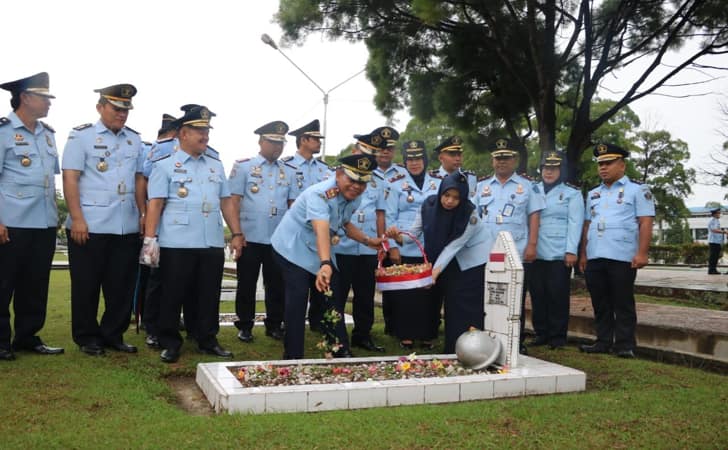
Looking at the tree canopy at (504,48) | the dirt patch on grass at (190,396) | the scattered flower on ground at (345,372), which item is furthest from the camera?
the tree canopy at (504,48)

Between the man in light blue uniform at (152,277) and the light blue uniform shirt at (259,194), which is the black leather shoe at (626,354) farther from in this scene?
the man in light blue uniform at (152,277)

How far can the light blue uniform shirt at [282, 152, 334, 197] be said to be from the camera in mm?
6371

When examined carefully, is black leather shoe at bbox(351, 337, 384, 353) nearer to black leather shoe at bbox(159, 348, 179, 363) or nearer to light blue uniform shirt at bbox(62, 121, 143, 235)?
black leather shoe at bbox(159, 348, 179, 363)

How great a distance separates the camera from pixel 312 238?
4852 millimetres

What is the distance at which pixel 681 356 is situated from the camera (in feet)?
18.0

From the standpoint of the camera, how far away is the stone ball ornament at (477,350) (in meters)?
4.51

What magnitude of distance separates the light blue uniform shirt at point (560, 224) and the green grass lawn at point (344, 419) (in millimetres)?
1725

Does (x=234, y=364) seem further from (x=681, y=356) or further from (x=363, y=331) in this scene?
(x=681, y=356)

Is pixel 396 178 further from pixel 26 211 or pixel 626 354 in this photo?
pixel 26 211

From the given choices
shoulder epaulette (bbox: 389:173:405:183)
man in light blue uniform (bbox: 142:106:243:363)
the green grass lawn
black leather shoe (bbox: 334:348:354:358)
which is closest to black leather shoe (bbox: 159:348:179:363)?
man in light blue uniform (bbox: 142:106:243:363)

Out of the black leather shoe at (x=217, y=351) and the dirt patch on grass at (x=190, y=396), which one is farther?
the black leather shoe at (x=217, y=351)

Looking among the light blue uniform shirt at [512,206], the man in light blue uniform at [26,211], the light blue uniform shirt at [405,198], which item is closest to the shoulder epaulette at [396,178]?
the light blue uniform shirt at [405,198]

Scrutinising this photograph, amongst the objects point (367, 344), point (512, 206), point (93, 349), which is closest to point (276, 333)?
point (367, 344)

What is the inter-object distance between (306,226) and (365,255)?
1226 mm
